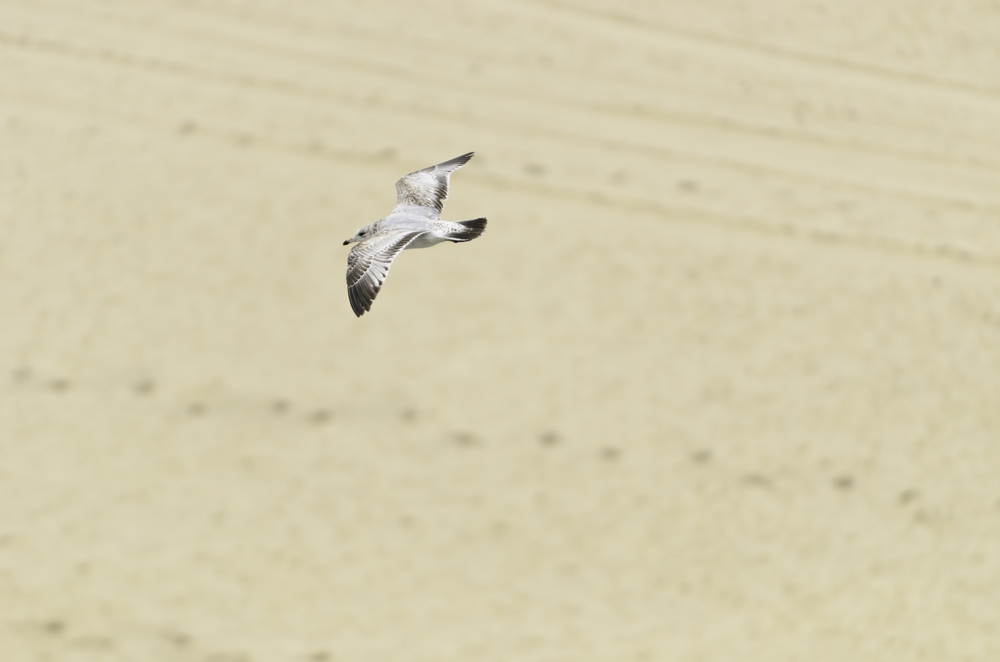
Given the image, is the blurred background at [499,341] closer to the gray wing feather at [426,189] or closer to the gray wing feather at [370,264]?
the gray wing feather at [426,189]

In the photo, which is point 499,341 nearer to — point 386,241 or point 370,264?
point 386,241

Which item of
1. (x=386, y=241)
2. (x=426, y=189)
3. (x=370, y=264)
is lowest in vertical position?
(x=370, y=264)

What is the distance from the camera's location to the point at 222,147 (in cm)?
1207

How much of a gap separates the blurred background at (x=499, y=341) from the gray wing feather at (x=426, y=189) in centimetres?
330

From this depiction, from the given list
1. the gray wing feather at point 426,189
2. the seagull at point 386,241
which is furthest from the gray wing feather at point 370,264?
the gray wing feather at point 426,189

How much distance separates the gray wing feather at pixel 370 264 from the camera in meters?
5.57

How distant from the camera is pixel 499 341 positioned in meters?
10.7

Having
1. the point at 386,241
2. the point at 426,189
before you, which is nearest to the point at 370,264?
the point at 386,241

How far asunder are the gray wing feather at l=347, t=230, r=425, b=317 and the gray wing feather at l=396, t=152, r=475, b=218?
94 centimetres

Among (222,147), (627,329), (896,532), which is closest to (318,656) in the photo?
(627,329)

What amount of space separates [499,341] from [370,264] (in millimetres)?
5096

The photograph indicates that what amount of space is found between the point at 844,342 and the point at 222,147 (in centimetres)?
827

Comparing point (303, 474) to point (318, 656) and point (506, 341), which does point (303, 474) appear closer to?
point (318, 656)

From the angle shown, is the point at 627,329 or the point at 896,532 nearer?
the point at 896,532
